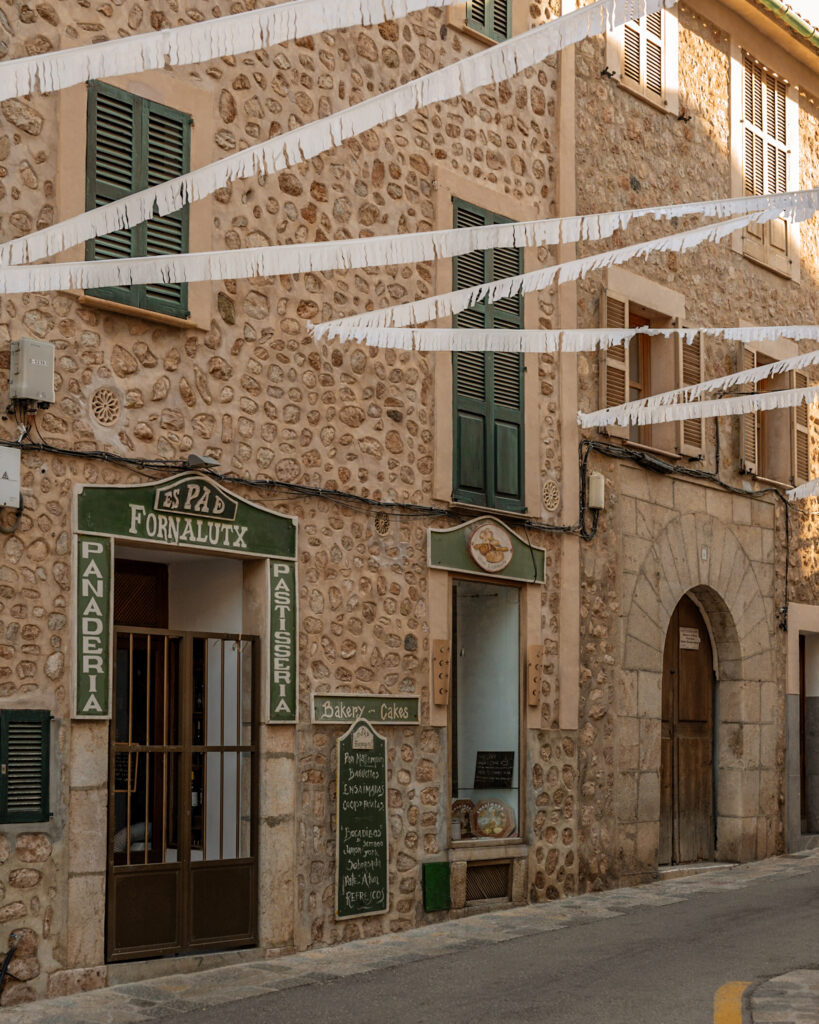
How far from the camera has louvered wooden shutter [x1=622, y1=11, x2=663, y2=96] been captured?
1432 centimetres

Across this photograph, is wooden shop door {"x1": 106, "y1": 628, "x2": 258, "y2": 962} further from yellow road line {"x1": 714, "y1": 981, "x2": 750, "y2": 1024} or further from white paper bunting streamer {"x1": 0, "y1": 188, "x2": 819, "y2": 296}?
yellow road line {"x1": 714, "y1": 981, "x2": 750, "y2": 1024}

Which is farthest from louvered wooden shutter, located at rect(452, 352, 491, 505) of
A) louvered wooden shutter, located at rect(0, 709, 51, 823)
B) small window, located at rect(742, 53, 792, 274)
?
small window, located at rect(742, 53, 792, 274)

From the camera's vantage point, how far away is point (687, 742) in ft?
49.6

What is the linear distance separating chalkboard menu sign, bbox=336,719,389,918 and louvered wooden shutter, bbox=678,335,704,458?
17.2 ft

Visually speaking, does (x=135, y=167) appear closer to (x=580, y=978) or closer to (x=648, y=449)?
(x=580, y=978)

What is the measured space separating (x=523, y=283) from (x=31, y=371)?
2850mm

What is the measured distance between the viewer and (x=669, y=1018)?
7637 millimetres

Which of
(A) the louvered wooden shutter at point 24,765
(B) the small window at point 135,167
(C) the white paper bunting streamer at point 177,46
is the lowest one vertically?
(A) the louvered wooden shutter at point 24,765

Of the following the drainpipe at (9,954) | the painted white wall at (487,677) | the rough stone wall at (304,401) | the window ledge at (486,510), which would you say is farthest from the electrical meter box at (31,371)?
the painted white wall at (487,677)

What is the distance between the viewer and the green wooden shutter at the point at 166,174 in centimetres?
957

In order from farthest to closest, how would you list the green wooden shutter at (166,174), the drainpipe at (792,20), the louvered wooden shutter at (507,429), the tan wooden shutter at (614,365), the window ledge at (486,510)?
the drainpipe at (792,20), the tan wooden shutter at (614,365), the louvered wooden shutter at (507,429), the window ledge at (486,510), the green wooden shutter at (166,174)

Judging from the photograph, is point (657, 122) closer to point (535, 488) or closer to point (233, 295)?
point (535, 488)

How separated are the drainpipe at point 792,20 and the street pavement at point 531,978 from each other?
9.20m

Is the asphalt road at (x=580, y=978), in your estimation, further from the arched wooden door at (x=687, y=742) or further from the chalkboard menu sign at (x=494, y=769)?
the arched wooden door at (x=687, y=742)
